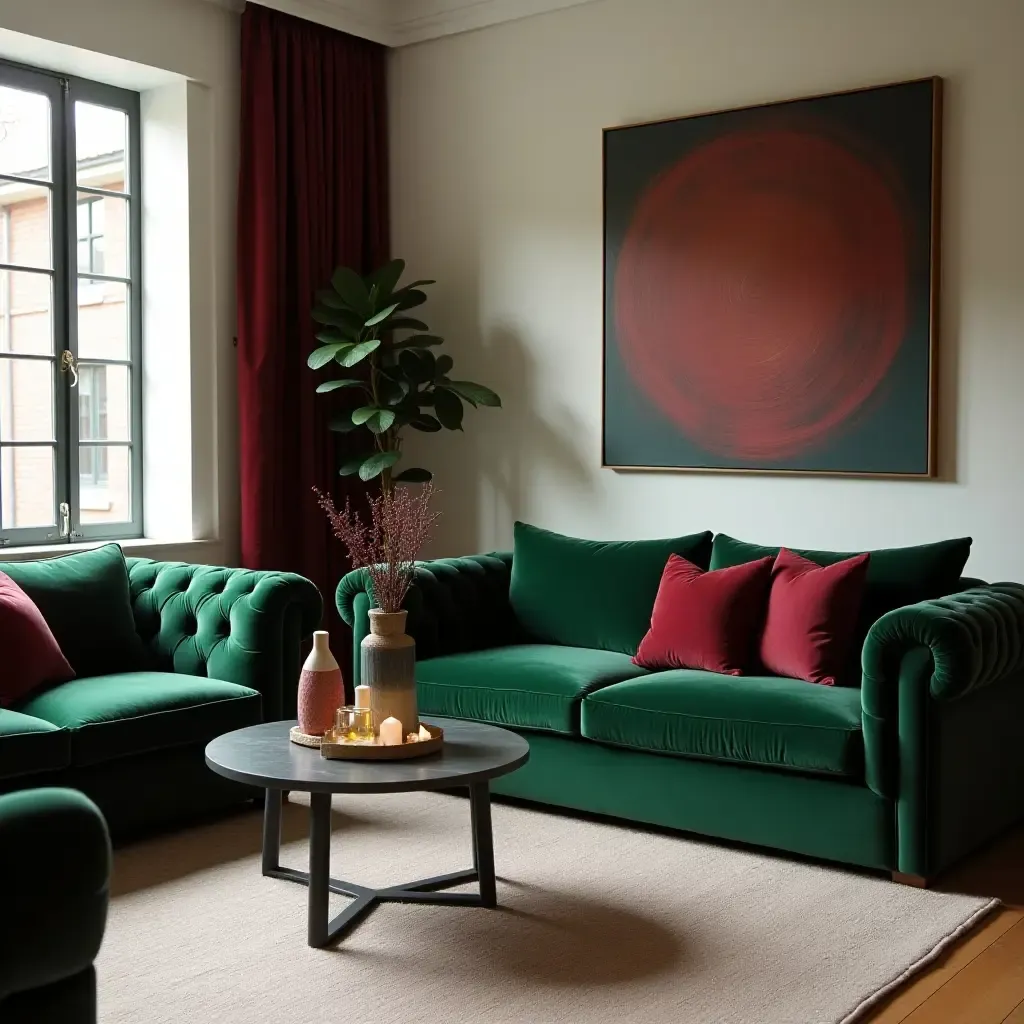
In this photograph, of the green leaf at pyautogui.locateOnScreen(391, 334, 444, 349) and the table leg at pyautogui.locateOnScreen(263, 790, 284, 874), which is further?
the green leaf at pyautogui.locateOnScreen(391, 334, 444, 349)

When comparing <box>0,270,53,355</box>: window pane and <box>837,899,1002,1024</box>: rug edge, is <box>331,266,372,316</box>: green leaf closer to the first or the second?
<box>0,270,53,355</box>: window pane

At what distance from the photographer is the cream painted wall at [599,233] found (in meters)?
4.38

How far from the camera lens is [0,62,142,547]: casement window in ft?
16.5

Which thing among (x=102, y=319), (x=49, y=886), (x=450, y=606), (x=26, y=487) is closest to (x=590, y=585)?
(x=450, y=606)

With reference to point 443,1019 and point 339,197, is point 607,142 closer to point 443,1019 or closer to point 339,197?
point 339,197

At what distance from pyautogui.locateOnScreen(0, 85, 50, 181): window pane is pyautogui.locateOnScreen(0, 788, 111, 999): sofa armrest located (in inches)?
156

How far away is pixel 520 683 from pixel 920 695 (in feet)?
4.21

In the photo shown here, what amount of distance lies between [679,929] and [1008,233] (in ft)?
8.51

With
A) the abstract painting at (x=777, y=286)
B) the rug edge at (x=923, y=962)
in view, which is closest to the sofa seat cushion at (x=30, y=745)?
the rug edge at (x=923, y=962)

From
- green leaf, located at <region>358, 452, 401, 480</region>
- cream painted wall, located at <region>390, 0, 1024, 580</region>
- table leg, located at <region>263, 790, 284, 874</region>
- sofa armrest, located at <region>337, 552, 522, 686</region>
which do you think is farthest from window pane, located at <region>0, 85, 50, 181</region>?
table leg, located at <region>263, 790, 284, 874</region>

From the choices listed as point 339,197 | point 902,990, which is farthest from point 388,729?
point 339,197

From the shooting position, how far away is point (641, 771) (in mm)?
3930

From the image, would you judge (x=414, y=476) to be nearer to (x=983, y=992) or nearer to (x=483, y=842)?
(x=483, y=842)

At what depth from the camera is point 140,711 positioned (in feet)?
12.4
